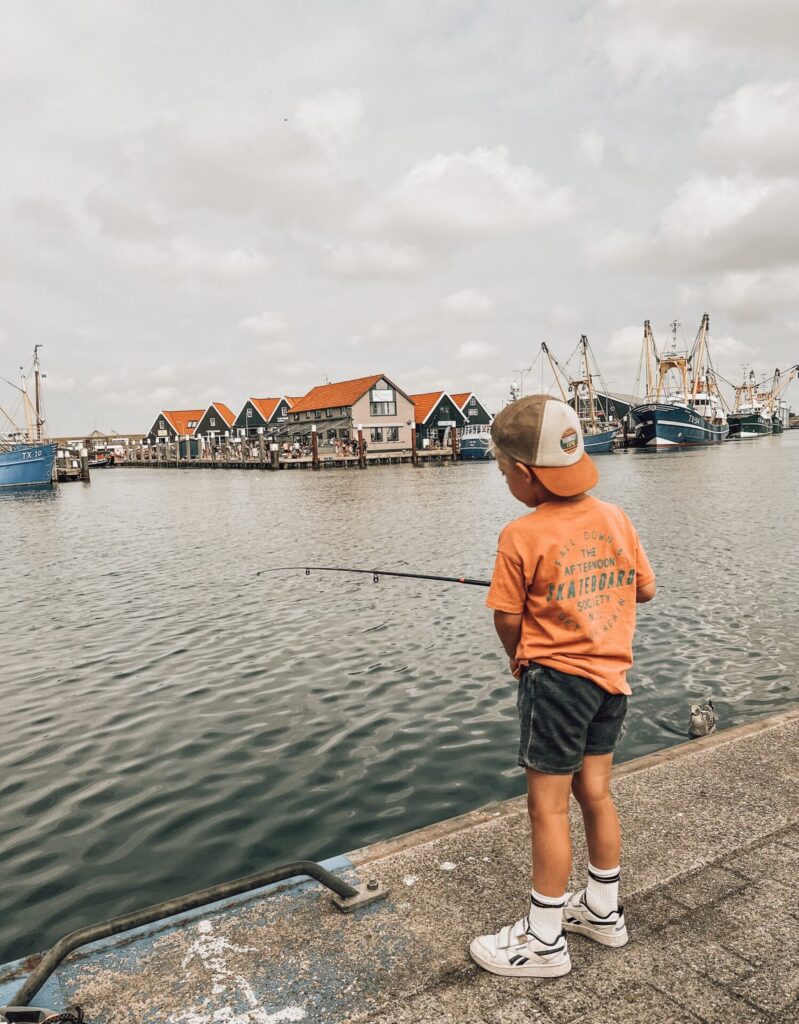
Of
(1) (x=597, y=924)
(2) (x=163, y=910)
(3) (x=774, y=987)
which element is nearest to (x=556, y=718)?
(1) (x=597, y=924)

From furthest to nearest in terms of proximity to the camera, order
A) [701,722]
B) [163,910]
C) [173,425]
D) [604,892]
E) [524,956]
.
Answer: [173,425]
[701,722]
[163,910]
[604,892]
[524,956]

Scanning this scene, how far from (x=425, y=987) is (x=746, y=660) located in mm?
7632

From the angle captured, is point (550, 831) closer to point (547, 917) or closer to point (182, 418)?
point (547, 917)

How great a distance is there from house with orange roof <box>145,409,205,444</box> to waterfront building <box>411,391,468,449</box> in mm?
40432

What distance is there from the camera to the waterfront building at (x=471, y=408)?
95.4m

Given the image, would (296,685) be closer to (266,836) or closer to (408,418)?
(266,836)

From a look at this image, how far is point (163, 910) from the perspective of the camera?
279 centimetres

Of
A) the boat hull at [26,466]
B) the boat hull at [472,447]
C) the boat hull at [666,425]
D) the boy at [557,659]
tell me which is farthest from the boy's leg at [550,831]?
the boat hull at [666,425]

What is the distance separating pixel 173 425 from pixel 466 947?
121 m

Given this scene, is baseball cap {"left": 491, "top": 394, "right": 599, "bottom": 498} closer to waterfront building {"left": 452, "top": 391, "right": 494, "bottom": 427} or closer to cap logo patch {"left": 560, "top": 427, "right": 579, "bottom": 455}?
cap logo patch {"left": 560, "top": 427, "right": 579, "bottom": 455}

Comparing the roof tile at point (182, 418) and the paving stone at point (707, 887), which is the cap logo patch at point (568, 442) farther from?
the roof tile at point (182, 418)

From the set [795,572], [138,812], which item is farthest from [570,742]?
[795,572]

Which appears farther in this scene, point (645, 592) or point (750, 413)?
point (750, 413)

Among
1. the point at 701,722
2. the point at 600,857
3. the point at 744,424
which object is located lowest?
the point at 701,722
